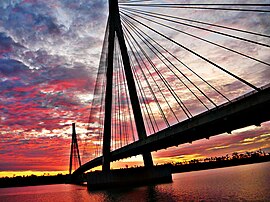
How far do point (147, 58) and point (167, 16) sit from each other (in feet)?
22.8

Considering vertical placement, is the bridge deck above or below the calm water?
above

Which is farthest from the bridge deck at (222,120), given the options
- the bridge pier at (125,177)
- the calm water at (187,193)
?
the bridge pier at (125,177)

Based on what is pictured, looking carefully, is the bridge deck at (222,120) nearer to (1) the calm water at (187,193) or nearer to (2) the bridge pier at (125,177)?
(1) the calm water at (187,193)

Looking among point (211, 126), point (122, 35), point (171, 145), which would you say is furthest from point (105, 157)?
point (211, 126)

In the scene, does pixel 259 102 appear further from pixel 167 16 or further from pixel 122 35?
pixel 122 35

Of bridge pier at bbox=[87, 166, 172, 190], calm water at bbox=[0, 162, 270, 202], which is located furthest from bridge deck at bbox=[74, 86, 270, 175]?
bridge pier at bbox=[87, 166, 172, 190]

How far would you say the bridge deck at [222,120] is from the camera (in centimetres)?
2050

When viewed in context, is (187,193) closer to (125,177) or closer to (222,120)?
(125,177)

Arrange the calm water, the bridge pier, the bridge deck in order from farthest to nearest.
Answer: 1. the bridge pier
2. the calm water
3. the bridge deck

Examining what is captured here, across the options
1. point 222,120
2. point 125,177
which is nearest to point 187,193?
point 125,177

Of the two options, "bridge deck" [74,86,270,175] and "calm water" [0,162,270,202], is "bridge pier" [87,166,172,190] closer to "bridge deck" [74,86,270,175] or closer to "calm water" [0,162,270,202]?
"calm water" [0,162,270,202]

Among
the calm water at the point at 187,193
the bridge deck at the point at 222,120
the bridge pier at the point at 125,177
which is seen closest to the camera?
the bridge deck at the point at 222,120

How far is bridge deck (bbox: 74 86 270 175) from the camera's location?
20497 mm

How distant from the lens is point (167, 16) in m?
30.0
